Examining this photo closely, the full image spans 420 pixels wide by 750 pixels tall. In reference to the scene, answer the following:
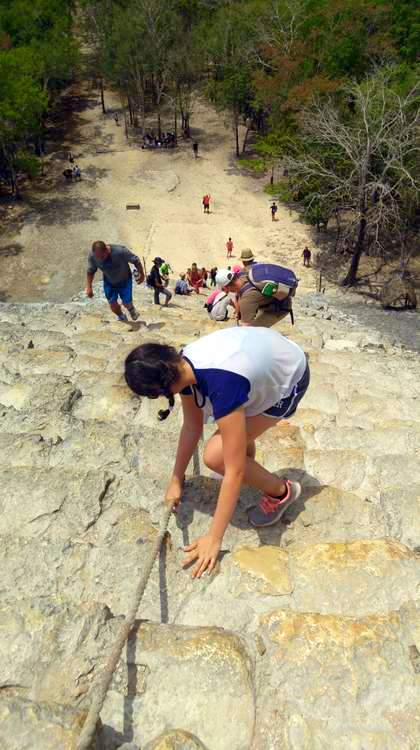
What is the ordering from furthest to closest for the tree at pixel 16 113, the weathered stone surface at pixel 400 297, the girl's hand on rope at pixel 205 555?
the tree at pixel 16 113, the weathered stone surface at pixel 400 297, the girl's hand on rope at pixel 205 555

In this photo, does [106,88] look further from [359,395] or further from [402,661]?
[402,661]

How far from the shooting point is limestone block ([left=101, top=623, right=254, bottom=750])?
2.30 m

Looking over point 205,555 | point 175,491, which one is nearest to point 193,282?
point 175,491

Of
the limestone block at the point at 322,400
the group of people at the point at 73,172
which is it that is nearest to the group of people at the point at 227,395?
the limestone block at the point at 322,400

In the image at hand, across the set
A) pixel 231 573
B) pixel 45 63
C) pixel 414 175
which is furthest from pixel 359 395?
pixel 45 63

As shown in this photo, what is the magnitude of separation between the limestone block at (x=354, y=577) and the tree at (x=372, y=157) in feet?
49.6

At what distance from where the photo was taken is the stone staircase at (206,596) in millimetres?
2303

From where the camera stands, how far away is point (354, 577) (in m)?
2.90

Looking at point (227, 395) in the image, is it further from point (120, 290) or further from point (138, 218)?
point (138, 218)

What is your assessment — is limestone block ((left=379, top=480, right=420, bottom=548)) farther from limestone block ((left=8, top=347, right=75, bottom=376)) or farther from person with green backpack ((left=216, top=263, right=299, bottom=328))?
limestone block ((left=8, top=347, right=75, bottom=376))

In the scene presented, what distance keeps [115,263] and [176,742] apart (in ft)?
21.9

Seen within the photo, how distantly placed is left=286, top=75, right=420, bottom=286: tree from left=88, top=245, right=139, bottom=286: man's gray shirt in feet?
36.4

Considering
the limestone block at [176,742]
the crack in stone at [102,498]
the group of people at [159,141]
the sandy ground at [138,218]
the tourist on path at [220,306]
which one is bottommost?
the sandy ground at [138,218]

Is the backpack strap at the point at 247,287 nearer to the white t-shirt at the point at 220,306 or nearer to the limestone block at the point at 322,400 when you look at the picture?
the limestone block at the point at 322,400
